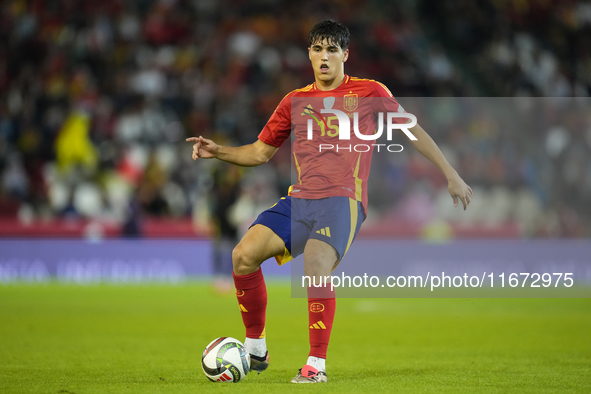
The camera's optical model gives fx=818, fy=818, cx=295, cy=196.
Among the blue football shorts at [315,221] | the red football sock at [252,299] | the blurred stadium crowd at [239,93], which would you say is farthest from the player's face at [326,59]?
the blurred stadium crowd at [239,93]

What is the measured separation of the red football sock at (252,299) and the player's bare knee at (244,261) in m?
0.05

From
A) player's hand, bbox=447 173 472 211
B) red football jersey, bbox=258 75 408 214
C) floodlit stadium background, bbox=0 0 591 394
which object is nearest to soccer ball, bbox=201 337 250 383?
floodlit stadium background, bbox=0 0 591 394

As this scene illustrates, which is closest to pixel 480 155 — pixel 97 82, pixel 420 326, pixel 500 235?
pixel 500 235

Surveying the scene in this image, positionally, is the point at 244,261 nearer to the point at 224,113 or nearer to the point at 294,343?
the point at 294,343

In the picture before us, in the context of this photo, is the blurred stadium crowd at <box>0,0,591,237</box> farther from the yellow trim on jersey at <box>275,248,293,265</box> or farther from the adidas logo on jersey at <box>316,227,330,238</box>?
the adidas logo on jersey at <box>316,227,330,238</box>

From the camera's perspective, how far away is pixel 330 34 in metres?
5.22

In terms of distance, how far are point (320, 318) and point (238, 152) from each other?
1280 mm

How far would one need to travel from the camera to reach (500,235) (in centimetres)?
1488

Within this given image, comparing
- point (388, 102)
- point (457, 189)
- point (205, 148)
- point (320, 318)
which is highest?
point (388, 102)

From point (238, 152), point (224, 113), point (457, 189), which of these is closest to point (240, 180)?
point (224, 113)

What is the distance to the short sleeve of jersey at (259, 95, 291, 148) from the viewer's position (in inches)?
217

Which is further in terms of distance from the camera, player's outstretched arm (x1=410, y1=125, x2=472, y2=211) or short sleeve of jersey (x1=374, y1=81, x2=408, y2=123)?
short sleeve of jersey (x1=374, y1=81, x2=408, y2=123)

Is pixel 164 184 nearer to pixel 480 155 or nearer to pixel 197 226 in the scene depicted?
pixel 197 226

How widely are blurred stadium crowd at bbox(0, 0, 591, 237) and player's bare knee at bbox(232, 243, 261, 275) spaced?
8.78m
